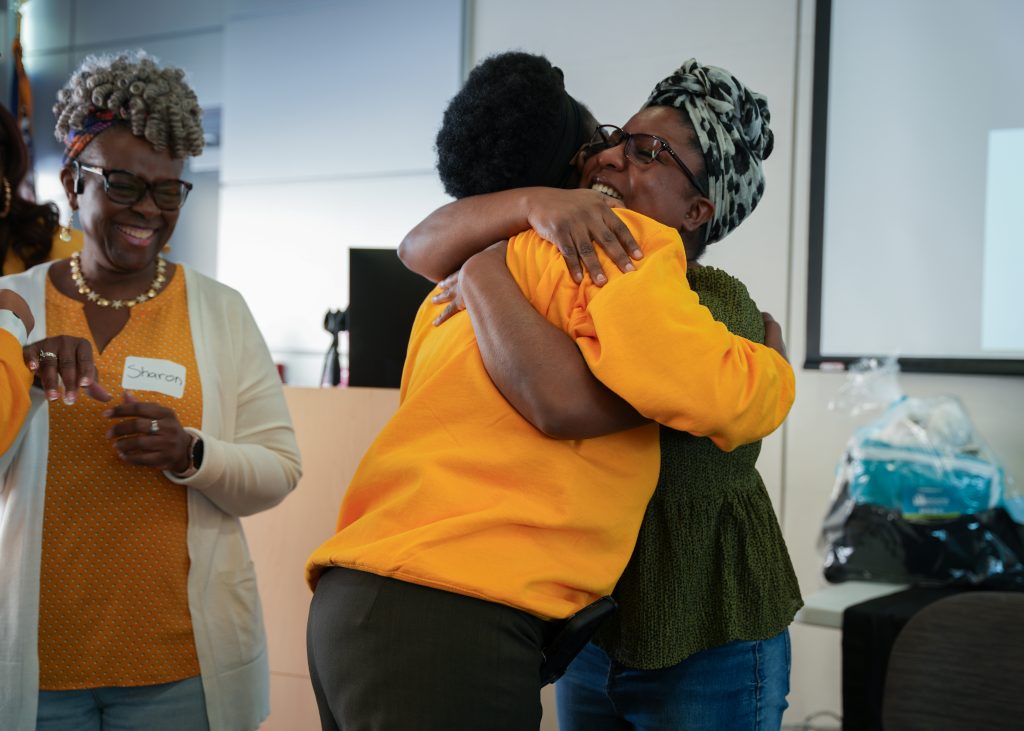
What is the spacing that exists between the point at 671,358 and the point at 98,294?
3.84ft

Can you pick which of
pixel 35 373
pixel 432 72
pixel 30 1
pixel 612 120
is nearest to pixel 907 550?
pixel 35 373

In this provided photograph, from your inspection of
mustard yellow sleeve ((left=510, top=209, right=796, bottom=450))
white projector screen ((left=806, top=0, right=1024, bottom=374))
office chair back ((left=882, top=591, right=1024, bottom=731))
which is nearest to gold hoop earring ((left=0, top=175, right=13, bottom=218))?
mustard yellow sleeve ((left=510, top=209, right=796, bottom=450))

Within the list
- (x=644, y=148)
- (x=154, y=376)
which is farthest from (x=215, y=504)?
(x=644, y=148)

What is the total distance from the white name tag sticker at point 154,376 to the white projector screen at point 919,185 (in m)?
2.30

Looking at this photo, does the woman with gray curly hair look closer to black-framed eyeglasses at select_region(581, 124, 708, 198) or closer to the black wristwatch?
the black wristwatch

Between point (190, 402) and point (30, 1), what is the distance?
14.6 feet

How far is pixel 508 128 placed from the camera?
1090mm

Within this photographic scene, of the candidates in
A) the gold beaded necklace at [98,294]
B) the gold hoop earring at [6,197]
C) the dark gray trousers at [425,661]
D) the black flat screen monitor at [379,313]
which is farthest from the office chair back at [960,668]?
the gold hoop earring at [6,197]

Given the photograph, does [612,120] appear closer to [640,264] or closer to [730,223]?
[730,223]

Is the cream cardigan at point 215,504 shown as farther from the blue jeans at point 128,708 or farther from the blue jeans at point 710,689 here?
the blue jeans at point 710,689

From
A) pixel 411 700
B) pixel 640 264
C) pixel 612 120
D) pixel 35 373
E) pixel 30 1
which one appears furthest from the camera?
pixel 30 1

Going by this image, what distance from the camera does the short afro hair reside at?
1.09 meters

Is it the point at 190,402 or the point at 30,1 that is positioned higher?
the point at 30,1

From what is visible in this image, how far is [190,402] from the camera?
5.35 feet
